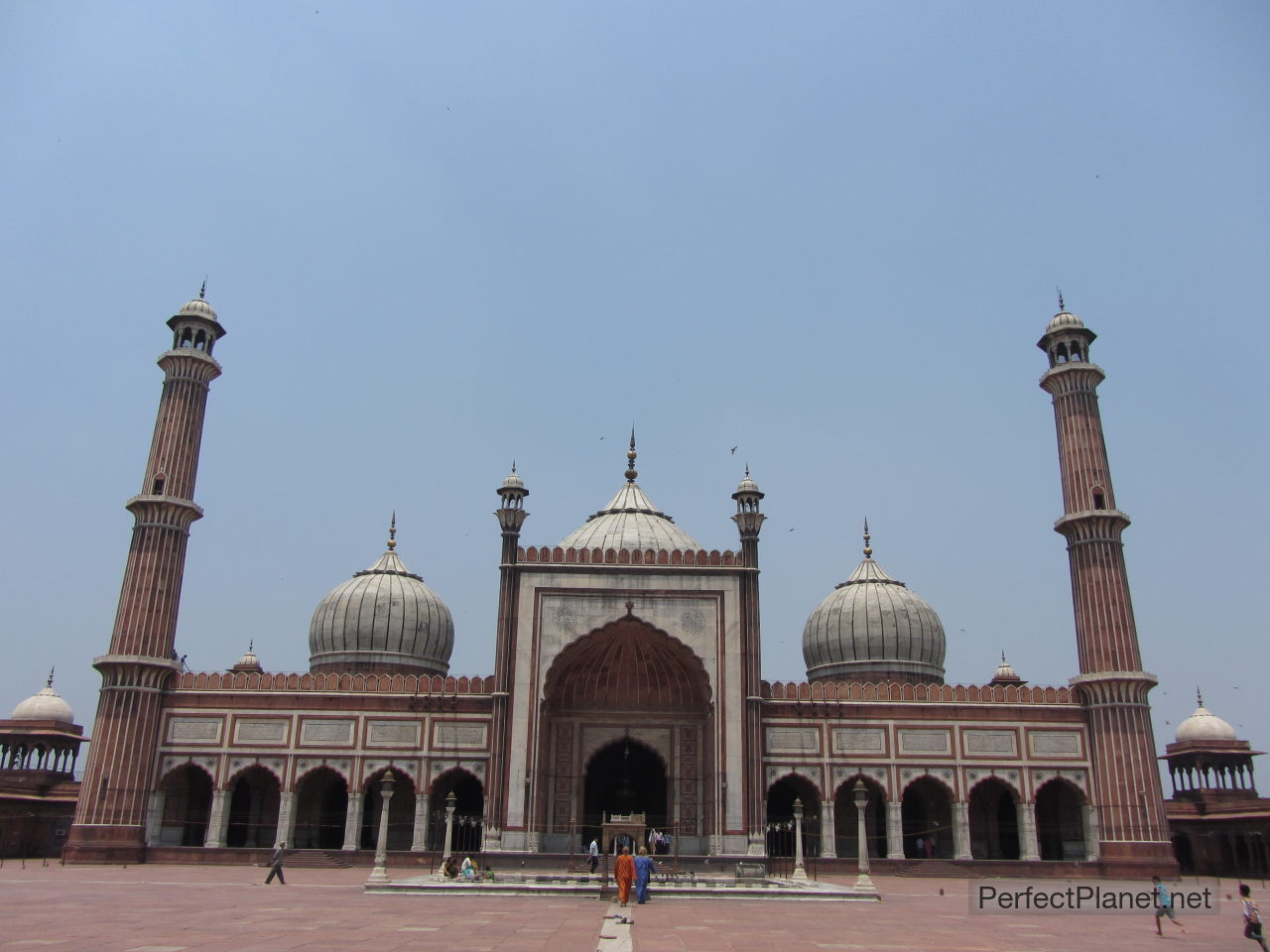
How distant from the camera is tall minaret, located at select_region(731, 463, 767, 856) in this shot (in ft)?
80.4

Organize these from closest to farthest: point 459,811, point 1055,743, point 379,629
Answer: point 1055,743 → point 459,811 → point 379,629

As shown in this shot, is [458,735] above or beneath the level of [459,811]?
above

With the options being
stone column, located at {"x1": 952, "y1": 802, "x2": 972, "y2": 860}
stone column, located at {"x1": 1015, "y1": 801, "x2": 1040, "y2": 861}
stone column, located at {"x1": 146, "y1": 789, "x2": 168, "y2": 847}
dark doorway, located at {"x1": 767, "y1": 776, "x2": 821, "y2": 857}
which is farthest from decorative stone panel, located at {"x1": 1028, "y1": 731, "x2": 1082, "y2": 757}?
stone column, located at {"x1": 146, "y1": 789, "x2": 168, "y2": 847}

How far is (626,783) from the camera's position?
89.2 ft

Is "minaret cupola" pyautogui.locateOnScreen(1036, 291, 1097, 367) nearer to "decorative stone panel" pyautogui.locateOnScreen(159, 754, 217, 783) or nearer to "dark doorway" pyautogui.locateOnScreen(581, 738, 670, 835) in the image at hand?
"dark doorway" pyautogui.locateOnScreen(581, 738, 670, 835)

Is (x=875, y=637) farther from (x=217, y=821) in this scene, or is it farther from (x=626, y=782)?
(x=217, y=821)

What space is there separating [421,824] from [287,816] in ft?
10.9

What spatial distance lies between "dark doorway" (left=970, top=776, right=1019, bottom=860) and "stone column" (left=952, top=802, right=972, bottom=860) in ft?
5.96

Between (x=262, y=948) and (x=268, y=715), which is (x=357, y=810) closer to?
(x=268, y=715)

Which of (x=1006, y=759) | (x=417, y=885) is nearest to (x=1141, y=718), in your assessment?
(x=1006, y=759)

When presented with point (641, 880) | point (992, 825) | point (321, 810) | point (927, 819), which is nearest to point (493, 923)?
point (641, 880)

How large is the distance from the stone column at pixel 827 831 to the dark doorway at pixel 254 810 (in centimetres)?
1386

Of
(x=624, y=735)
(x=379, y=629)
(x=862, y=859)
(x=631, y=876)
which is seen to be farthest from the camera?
(x=379, y=629)

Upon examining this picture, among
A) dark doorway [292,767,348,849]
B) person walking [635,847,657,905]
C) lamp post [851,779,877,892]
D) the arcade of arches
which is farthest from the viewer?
dark doorway [292,767,348,849]
